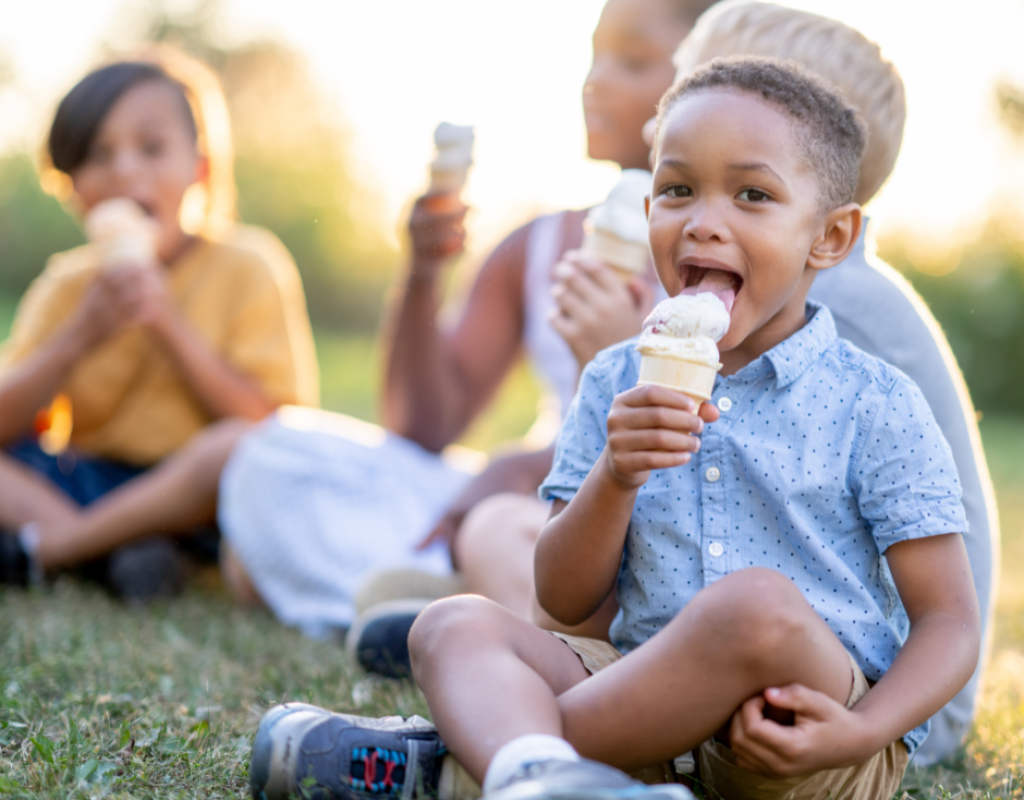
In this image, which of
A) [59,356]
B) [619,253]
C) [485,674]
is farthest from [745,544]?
[59,356]

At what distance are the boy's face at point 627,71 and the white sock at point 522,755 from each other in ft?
5.33

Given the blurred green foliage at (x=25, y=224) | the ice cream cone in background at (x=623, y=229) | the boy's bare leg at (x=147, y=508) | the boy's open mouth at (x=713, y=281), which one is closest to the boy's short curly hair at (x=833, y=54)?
the ice cream cone in background at (x=623, y=229)

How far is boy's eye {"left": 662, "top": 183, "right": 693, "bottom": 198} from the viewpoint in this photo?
1571 mm

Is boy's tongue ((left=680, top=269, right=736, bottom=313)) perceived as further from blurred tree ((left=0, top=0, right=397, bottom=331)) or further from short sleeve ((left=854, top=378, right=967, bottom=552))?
blurred tree ((left=0, top=0, right=397, bottom=331))

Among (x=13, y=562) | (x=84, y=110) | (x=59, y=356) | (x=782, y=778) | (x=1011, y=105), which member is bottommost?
(x=13, y=562)

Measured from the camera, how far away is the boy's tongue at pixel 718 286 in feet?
5.02

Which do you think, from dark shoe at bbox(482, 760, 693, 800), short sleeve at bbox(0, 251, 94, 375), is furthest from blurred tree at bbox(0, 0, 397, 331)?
dark shoe at bbox(482, 760, 693, 800)

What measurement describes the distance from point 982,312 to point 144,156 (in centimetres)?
1294

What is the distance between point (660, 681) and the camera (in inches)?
52.2

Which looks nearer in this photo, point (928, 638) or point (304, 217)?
point (928, 638)

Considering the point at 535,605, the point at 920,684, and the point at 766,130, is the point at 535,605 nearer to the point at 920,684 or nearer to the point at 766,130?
the point at 920,684

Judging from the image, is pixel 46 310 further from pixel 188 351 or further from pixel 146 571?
pixel 146 571

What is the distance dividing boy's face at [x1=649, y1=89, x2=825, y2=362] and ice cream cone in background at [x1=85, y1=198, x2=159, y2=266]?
2249mm

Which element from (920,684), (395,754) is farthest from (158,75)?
(920,684)
